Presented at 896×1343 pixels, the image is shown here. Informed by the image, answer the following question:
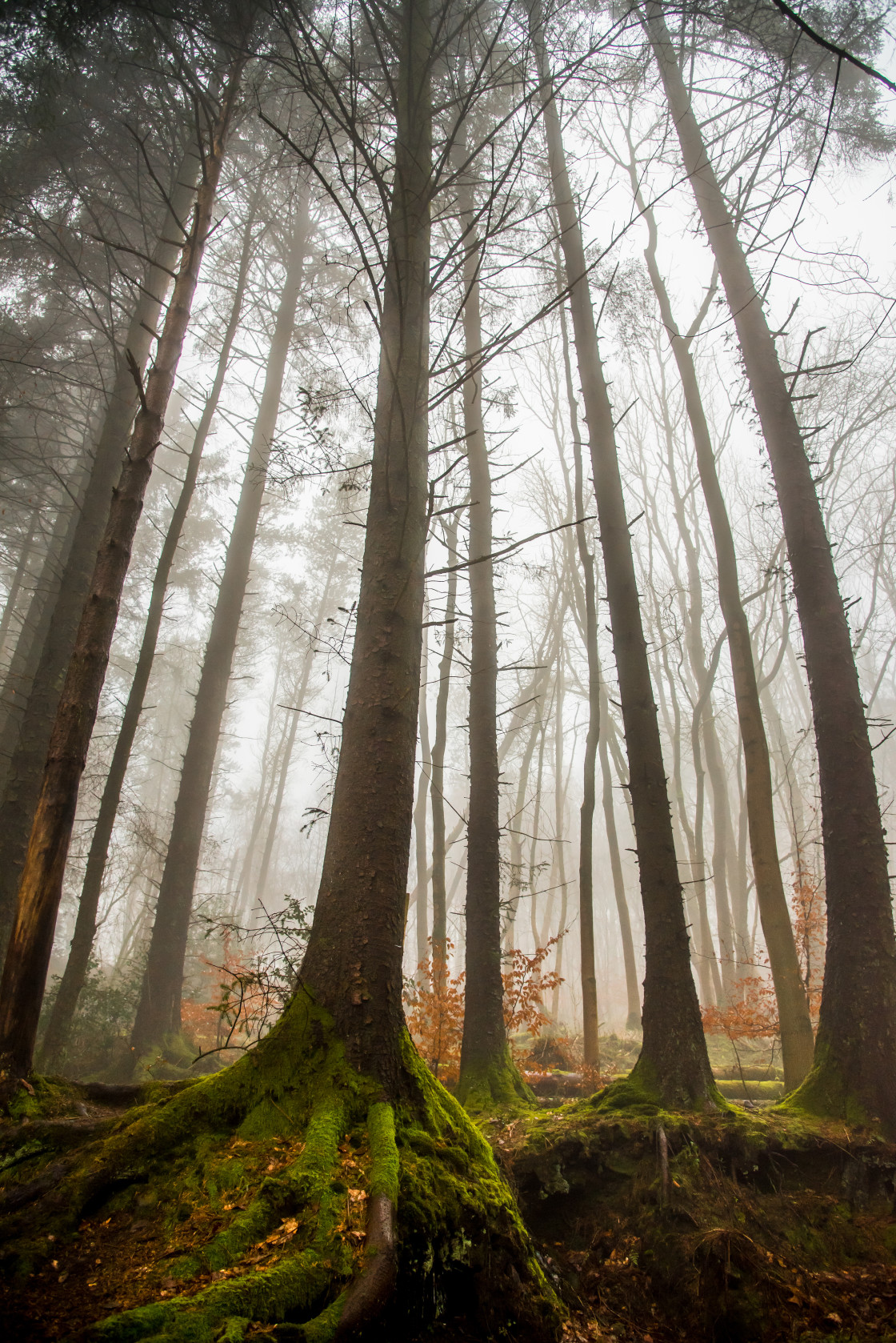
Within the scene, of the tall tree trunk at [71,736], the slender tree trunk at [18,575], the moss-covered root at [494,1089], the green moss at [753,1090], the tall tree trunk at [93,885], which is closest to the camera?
the tall tree trunk at [71,736]

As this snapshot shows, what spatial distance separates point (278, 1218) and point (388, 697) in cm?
188

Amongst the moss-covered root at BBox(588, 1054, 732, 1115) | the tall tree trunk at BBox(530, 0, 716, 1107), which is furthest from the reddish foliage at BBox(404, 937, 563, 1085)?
the tall tree trunk at BBox(530, 0, 716, 1107)

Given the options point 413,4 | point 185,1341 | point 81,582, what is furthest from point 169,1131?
point 81,582

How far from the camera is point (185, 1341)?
1.35 meters

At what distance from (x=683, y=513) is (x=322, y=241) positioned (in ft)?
37.2

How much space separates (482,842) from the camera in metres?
6.65

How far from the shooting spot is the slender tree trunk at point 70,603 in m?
6.55

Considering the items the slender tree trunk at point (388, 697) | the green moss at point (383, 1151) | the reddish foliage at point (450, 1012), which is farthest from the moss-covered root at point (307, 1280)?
the reddish foliage at point (450, 1012)

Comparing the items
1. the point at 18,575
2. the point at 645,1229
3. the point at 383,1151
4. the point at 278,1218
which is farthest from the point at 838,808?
the point at 18,575

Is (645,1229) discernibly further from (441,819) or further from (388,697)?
(441,819)

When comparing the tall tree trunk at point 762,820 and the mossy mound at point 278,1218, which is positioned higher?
the tall tree trunk at point 762,820

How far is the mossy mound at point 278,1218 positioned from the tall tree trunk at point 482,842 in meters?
3.43

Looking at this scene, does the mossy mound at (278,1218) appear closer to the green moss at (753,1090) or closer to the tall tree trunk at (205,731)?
the tall tree trunk at (205,731)

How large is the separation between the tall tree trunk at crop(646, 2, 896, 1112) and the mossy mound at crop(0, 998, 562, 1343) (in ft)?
11.2
